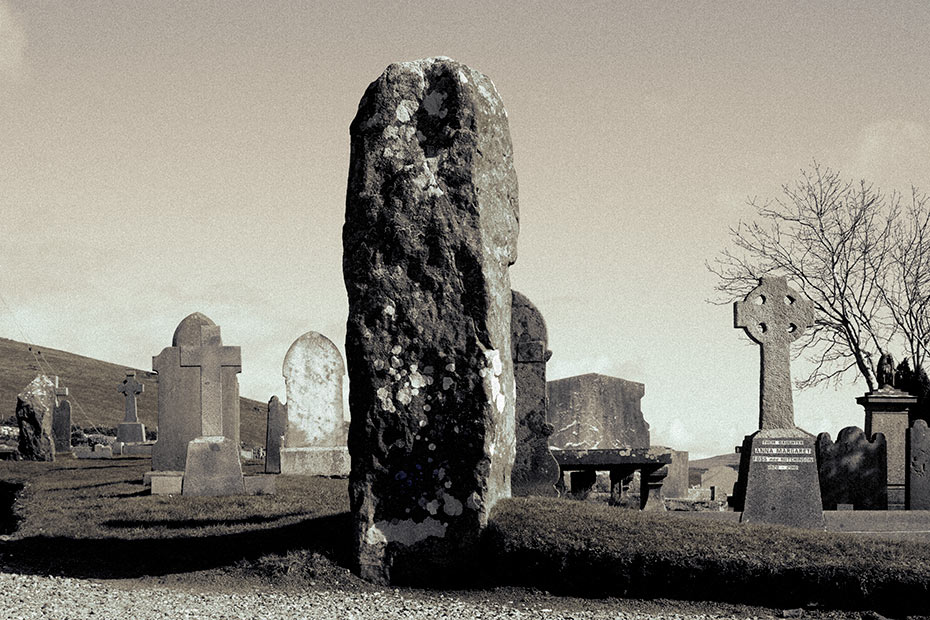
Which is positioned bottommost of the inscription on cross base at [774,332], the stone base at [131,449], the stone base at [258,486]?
the stone base at [131,449]

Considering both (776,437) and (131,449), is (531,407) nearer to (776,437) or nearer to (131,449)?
(776,437)

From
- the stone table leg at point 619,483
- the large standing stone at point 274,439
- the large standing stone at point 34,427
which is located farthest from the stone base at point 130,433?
the stone table leg at point 619,483

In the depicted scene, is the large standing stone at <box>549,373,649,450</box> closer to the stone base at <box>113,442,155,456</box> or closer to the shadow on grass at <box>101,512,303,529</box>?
the shadow on grass at <box>101,512,303,529</box>

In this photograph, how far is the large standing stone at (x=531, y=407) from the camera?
517 inches

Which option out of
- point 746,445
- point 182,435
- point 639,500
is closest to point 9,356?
point 182,435

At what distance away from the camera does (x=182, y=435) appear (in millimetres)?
19125

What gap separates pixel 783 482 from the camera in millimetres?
12633

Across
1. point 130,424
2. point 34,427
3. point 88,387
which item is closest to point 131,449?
point 130,424

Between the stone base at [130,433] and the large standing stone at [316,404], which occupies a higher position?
the large standing stone at [316,404]

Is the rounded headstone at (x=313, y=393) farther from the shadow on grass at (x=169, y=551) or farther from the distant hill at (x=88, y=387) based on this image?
the distant hill at (x=88, y=387)

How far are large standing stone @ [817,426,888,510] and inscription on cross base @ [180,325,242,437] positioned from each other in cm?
1001

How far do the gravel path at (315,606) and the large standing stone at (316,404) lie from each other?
10335 millimetres

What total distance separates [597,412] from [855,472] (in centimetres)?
673

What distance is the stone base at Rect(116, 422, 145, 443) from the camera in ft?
113
